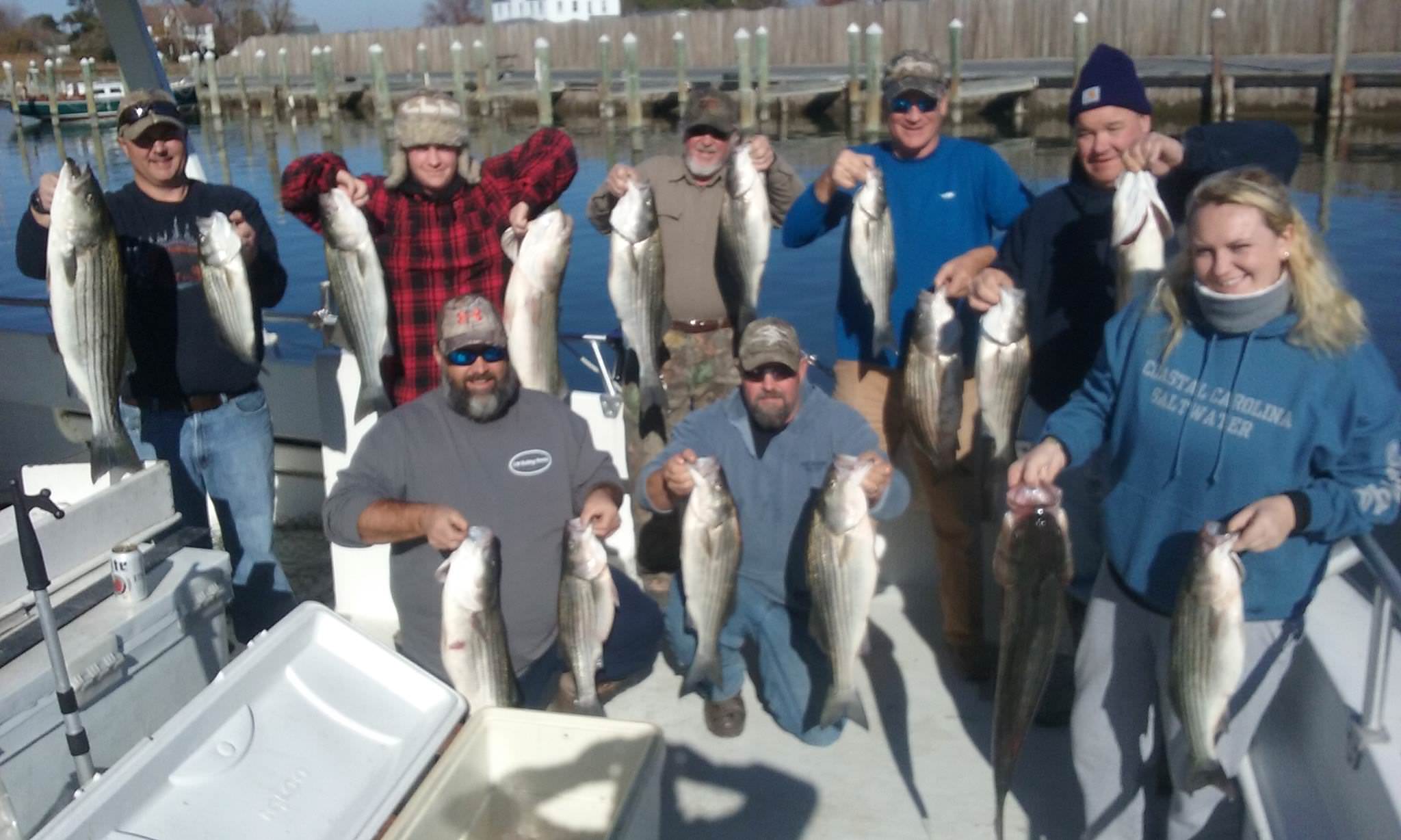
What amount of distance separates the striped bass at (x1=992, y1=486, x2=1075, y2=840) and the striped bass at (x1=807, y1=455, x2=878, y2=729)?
16.2 inches

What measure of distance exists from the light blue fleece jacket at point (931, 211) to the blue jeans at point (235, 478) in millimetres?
2123

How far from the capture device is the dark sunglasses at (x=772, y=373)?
342 cm

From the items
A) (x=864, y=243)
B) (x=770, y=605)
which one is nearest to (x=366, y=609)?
(x=770, y=605)

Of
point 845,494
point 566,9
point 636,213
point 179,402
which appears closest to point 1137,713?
point 845,494

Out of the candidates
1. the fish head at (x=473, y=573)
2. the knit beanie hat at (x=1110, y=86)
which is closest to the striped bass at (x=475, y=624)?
the fish head at (x=473, y=573)

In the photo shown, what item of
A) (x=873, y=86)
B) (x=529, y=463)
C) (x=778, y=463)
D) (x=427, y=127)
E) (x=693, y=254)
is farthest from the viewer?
(x=873, y=86)

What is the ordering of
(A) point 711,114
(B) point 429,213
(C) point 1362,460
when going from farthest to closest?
(A) point 711,114 < (B) point 429,213 < (C) point 1362,460

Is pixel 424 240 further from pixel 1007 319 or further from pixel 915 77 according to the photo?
pixel 1007 319

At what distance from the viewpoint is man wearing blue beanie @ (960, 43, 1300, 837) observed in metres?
3.33

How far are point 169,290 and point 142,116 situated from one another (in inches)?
23.1

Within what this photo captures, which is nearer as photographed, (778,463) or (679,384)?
(778,463)

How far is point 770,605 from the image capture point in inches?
149

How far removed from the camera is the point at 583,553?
10.6 feet

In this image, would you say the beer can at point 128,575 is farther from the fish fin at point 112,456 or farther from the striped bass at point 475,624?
the striped bass at point 475,624
